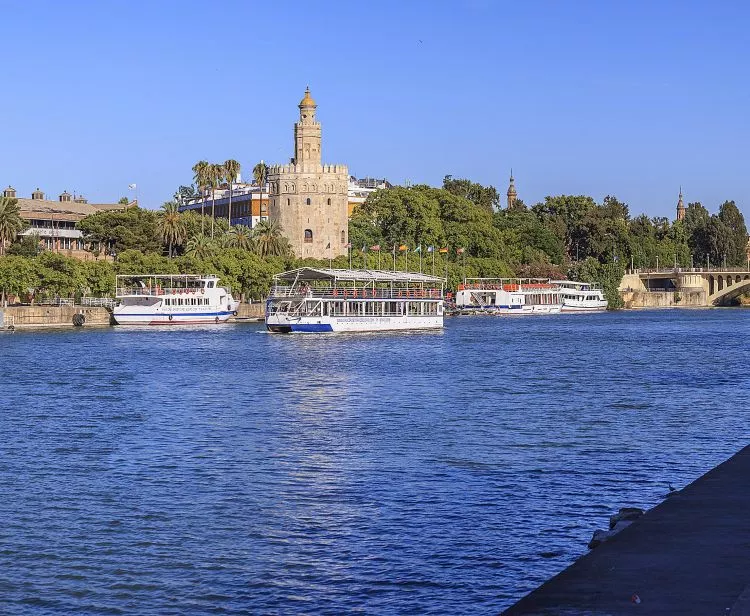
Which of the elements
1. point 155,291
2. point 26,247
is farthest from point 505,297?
point 26,247

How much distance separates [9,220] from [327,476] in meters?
96.3

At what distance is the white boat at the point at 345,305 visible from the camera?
319 ft

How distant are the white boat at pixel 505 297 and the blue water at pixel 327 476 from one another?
91080 millimetres

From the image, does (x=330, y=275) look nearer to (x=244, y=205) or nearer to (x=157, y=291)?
(x=157, y=291)

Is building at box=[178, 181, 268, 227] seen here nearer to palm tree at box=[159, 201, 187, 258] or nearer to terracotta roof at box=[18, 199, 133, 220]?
terracotta roof at box=[18, 199, 133, 220]

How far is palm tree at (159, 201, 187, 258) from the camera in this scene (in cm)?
13688

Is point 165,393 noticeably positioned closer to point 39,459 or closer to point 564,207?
point 39,459

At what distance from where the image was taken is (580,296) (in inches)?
6909

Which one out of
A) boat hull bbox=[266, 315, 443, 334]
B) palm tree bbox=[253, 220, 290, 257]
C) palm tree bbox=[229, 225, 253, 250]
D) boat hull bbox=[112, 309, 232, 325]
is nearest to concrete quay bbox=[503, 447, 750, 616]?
boat hull bbox=[266, 315, 443, 334]

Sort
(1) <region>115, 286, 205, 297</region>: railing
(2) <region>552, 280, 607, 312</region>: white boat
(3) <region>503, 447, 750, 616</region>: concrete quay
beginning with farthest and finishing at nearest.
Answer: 1. (2) <region>552, 280, 607, 312</region>: white boat
2. (1) <region>115, 286, 205, 297</region>: railing
3. (3) <region>503, 447, 750, 616</region>: concrete quay

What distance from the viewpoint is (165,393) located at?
51.1 m

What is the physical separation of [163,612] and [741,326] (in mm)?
113744

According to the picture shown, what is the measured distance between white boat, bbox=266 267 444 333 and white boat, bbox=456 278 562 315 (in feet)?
144

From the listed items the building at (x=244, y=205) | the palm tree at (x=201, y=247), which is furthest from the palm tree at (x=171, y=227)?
the building at (x=244, y=205)
